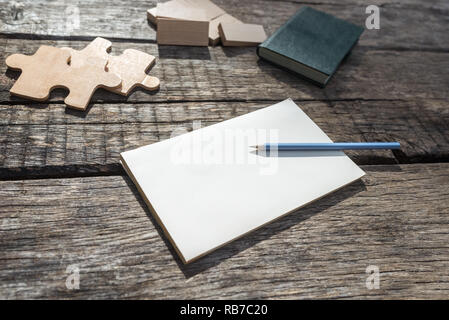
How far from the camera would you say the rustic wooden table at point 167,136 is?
776 millimetres

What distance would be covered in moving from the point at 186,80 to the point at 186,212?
→ 1.85 feet

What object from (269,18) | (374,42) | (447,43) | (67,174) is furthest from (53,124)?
(447,43)

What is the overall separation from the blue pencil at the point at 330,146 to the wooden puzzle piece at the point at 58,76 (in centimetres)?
51

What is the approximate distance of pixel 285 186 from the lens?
944 mm

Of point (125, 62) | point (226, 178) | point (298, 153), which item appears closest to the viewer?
point (226, 178)

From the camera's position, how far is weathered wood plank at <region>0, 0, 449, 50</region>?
1362 mm

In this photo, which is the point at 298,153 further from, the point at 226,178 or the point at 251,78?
the point at 251,78

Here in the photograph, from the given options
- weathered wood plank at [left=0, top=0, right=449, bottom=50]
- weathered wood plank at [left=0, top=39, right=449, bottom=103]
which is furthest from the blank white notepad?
weathered wood plank at [left=0, top=0, right=449, bottom=50]

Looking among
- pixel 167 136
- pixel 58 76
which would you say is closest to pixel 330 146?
pixel 167 136

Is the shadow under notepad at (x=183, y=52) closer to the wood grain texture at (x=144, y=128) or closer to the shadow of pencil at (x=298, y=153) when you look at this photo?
the wood grain texture at (x=144, y=128)

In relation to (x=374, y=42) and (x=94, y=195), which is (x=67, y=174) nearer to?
Answer: (x=94, y=195)

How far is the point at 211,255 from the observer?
817 millimetres

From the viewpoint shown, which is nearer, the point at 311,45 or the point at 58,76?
the point at 58,76

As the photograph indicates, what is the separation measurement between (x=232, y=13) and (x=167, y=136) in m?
0.83
